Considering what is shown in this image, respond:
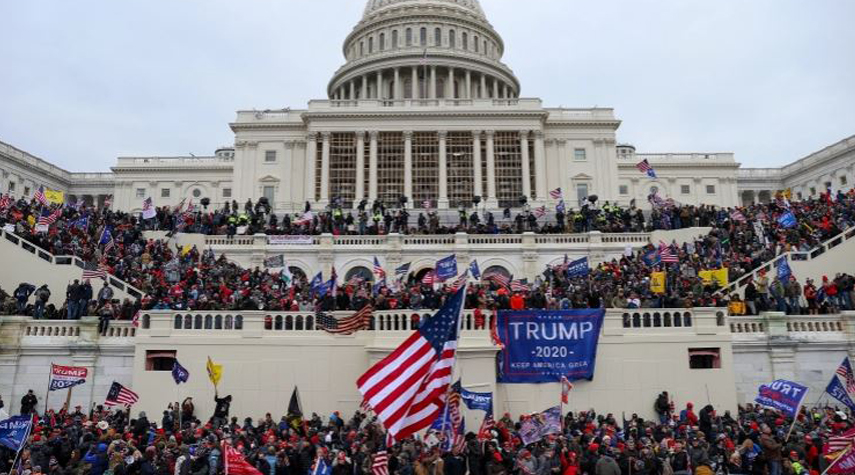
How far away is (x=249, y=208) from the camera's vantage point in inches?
1834

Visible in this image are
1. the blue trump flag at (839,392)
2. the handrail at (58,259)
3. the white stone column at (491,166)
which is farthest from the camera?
the white stone column at (491,166)

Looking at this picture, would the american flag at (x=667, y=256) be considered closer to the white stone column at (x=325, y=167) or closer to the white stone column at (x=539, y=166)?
the white stone column at (x=539, y=166)

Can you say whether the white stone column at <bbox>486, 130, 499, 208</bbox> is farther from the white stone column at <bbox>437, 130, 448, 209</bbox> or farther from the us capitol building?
the white stone column at <bbox>437, 130, 448, 209</bbox>

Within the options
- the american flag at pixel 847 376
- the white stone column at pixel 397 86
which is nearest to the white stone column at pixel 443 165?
the white stone column at pixel 397 86

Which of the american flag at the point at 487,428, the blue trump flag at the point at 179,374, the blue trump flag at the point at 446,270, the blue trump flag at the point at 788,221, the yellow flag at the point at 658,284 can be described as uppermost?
the blue trump flag at the point at 788,221

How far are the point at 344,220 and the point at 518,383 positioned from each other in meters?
24.2

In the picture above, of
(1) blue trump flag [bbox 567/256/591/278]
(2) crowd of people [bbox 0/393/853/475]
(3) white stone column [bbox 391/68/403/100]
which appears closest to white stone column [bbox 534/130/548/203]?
(3) white stone column [bbox 391/68/403/100]

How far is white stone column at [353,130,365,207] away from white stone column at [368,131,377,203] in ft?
2.02

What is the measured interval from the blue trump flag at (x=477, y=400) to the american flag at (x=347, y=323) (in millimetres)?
3929

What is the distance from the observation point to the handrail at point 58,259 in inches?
1104

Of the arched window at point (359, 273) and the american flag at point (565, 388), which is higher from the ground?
the arched window at point (359, 273)

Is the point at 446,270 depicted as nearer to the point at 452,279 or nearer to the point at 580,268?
the point at 452,279

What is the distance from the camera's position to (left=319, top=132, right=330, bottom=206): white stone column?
65.6 metres

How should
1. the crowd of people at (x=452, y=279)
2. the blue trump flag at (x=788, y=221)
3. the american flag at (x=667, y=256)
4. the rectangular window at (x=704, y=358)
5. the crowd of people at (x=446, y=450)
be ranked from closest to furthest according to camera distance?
1. the crowd of people at (x=446, y=450)
2. the rectangular window at (x=704, y=358)
3. the crowd of people at (x=452, y=279)
4. the american flag at (x=667, y=256)
5. the blue trump flag at (x=788, y=221)
